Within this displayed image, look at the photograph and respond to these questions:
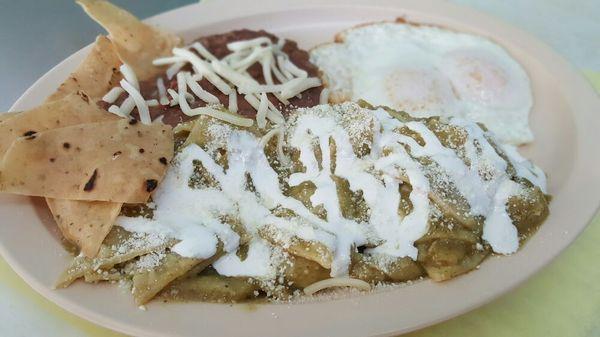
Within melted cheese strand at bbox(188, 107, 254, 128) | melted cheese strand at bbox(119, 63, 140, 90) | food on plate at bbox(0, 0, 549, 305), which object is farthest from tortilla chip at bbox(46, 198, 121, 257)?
melted cheese strand at bbox(119, 63, 140, 90)

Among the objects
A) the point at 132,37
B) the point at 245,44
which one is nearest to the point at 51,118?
the point at 132,37

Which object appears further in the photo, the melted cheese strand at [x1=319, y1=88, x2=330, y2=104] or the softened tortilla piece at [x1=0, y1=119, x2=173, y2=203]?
the melted cheese strand at [x1=319, y1=88, x2=330, y2=104]

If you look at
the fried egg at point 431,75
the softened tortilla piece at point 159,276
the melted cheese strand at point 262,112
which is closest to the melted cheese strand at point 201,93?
the melted cheese strand at point 262,112

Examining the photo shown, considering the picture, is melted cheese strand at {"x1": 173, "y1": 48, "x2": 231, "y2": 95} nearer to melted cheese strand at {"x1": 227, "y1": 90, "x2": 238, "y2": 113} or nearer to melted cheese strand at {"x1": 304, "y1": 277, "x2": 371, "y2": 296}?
melted cheese strand at {"x1": 227, "y1": 90, "x2": 238, "y2": 113}

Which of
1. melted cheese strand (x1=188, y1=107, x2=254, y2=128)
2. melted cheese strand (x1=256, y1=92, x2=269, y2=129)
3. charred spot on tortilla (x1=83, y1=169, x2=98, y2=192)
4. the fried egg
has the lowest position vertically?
the fried egg

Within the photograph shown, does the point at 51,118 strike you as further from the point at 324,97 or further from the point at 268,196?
the point at 324,97

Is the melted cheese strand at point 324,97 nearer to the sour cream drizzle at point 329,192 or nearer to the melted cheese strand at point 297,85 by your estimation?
the melted cheese strand at point 297,85
